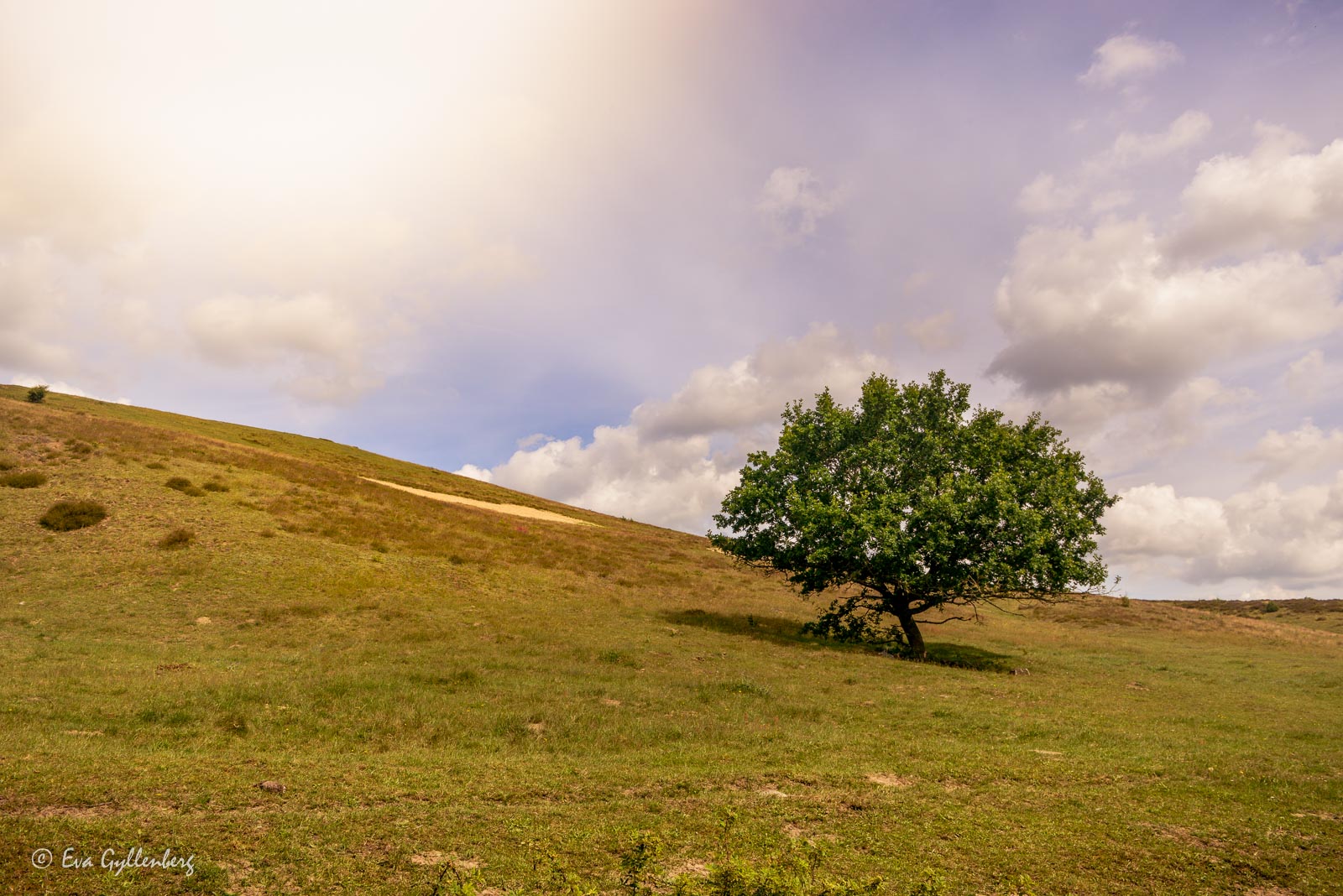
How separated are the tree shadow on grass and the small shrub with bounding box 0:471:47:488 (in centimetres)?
4195

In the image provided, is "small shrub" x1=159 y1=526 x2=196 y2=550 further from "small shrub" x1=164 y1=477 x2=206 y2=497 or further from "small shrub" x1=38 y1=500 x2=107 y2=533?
"small shrub" x1=164 y1=477 x2=206 y2=497

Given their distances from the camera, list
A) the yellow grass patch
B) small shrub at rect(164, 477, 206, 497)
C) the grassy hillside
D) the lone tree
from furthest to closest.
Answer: the yellow grass patch
small shrub at rect(164, 477, 206, 497)
the lone tree
the grassy hillside

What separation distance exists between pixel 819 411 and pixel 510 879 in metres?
37.0

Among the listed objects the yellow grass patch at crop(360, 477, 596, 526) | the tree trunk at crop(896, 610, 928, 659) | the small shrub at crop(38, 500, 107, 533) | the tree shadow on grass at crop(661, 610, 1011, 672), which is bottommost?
the tree shadow on grass at crop(661, 610, 1011, 672)

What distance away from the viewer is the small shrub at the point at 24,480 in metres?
40.4

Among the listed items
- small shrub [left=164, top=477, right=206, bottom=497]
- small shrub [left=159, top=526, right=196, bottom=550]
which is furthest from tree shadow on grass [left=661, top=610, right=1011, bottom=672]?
small shrub [left=164, top=477, right=206, bottom=497]

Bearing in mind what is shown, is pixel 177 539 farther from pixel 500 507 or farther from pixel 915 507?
pixel 500 507

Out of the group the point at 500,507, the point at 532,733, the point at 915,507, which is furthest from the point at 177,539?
the point at 500,507

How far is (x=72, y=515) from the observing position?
38.0 meters

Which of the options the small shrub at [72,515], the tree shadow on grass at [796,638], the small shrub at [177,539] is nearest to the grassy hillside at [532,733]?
the small shrub at [177,539]

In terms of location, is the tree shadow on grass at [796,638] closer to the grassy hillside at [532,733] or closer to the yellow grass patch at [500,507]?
the grassy hillside at [532,733]

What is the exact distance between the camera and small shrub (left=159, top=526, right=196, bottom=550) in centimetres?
3750

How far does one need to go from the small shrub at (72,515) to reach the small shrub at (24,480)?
363 centimetres

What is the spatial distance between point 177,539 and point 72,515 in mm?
6415
